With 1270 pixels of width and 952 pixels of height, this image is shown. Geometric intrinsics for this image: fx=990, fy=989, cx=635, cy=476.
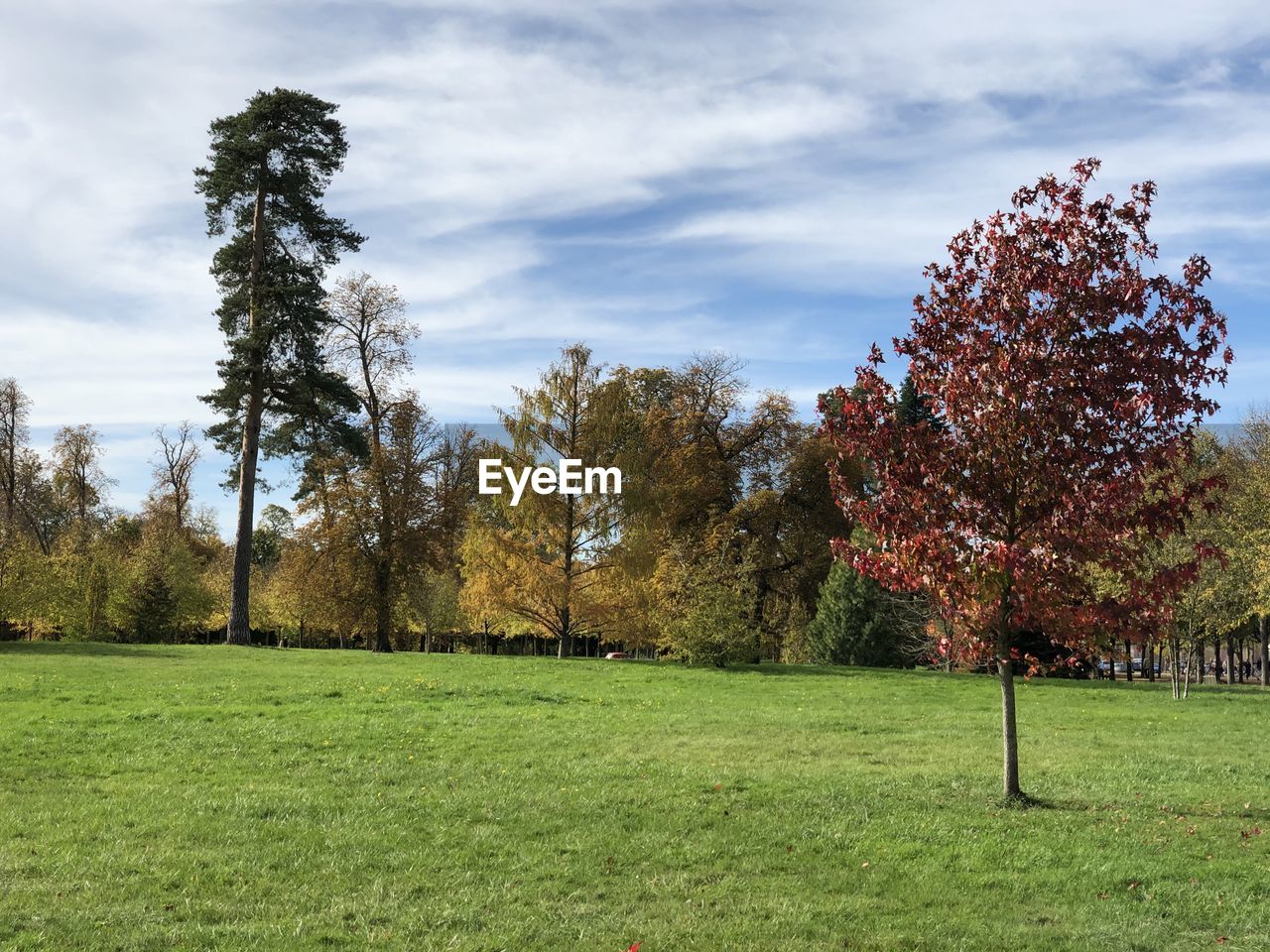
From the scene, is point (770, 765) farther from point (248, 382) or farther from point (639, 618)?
point (248, 382)

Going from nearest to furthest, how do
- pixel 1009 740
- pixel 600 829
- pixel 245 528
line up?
pixel 600 829 → pixel 1009 740 → pixel 245 528


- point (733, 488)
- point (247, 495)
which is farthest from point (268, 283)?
point (733, 488)

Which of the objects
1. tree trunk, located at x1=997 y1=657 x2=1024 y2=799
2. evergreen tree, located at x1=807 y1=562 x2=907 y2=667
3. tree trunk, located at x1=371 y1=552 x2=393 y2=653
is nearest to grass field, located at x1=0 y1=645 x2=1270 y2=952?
tree trunk, located at x1=997 y1=657 x2=1024 y2=799

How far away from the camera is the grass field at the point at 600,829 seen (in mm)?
7020

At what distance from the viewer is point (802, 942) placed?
21.9ft

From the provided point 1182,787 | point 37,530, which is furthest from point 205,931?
point 37,530

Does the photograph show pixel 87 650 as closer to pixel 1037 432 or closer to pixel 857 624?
pixel 857 624

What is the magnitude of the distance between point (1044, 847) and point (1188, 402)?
4894 mm

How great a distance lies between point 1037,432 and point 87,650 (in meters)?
29.6

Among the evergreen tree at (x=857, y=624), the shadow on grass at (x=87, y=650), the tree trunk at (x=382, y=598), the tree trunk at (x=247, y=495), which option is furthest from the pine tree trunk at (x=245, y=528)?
the evergreen tree at (x=857, y=624)

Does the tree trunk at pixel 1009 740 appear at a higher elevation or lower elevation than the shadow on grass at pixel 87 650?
higher

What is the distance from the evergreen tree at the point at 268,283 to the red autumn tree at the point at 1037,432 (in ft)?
93.6

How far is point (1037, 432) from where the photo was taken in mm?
10656

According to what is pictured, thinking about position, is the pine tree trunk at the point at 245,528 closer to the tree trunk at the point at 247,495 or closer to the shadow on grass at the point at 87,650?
the tree trunk at the point at 247,495
